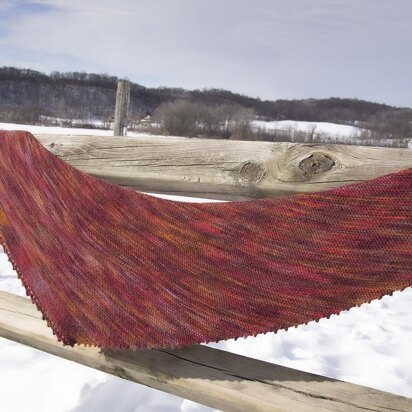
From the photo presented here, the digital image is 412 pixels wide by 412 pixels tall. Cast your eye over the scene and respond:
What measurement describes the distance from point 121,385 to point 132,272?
3.81ft

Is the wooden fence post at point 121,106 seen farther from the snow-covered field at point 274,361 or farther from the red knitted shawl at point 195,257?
the red knitted shawl at point 195,257

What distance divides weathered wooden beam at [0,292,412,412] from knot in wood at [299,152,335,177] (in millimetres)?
478

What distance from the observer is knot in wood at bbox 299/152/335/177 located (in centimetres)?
114

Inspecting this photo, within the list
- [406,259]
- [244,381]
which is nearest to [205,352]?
[244,381]

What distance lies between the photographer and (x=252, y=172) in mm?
1229

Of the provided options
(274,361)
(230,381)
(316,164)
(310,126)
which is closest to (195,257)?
(230,381)

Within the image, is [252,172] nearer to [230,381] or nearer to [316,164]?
[316,164]

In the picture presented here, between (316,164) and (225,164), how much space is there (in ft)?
0.82

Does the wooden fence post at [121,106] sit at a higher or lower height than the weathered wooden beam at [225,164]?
higher

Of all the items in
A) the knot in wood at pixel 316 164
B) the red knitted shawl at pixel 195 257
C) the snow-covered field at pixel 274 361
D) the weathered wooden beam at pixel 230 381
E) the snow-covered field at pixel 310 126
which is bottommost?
the snow-covered field at pixel 274 361

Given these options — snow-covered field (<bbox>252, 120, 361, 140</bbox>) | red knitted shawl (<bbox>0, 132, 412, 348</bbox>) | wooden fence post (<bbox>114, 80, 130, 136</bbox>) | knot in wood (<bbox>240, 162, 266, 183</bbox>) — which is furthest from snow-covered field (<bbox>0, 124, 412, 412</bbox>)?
snow-covered field (<bbox>252, 120, 361, 140</bbox>)

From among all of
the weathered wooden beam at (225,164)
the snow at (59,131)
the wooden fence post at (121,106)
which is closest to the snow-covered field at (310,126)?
the snow at (59,131)

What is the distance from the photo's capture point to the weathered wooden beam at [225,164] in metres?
1.12

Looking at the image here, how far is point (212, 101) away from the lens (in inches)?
2247
